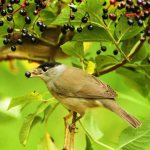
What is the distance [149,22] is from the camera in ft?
8.14

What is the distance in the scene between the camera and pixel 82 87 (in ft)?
9.12

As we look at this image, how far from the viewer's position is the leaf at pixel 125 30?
8.11 feet

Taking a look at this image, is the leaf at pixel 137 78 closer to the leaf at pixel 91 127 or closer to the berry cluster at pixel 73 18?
the leaf at pixel 91 127

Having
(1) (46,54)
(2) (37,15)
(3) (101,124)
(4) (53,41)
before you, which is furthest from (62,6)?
(3) (101,124)

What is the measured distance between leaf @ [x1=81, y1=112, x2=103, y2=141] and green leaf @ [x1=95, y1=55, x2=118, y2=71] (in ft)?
0.75

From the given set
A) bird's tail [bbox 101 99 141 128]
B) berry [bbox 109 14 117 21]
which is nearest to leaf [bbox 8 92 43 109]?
bird's tail [bbox 101 99 141 128]

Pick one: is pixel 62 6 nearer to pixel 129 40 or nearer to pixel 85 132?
pixel 129 40

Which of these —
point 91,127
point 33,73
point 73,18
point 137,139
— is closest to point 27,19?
point 73,18

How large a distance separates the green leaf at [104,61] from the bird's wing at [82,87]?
64 millimetres

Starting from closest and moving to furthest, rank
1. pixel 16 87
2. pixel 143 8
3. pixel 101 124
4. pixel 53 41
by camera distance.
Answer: pixel 143 8, pixel 53 41, pixel 101 124, pixel 16 87

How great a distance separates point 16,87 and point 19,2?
223 centimetres

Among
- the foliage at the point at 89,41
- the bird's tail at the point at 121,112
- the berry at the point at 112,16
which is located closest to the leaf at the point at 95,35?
the foliage at the point at 89,41

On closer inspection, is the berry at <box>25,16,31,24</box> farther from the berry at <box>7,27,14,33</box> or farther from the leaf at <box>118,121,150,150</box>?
the leaf at <box>118,121,150,150</box>

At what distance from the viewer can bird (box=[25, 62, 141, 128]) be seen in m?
2.72
